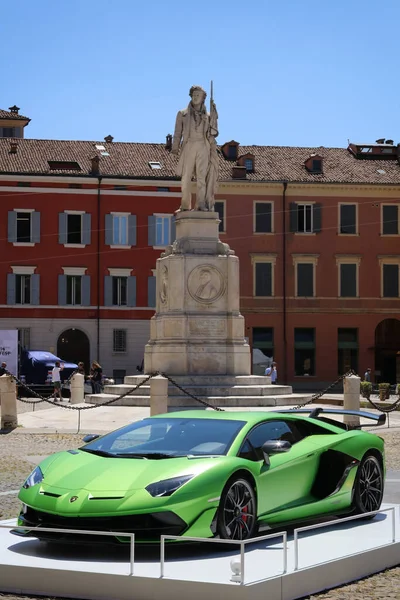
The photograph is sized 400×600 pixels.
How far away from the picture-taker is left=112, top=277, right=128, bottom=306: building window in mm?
55188

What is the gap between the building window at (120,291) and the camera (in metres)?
55.2

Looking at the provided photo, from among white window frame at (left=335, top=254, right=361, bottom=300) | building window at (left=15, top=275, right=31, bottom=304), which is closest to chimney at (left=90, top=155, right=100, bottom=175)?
building window at (left=15, top=275, right=31, bottom=304)

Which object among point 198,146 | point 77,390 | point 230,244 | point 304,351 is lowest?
point 77,390

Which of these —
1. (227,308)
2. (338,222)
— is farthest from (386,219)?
(227,308)

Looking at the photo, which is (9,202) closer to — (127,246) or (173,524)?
(127,246)

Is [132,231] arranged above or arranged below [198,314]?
above

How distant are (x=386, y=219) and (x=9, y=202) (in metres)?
19.1

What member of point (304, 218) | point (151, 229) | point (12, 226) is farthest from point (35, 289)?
point (304, 218)

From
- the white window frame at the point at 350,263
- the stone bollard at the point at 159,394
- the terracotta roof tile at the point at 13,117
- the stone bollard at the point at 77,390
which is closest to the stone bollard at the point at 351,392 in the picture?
the stone bollard at the point at 159,394

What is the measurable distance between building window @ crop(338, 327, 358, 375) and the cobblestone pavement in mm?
33585

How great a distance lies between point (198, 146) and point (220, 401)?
7334 millimetres

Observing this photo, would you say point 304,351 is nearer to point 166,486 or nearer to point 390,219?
point 390,219

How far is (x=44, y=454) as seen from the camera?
17.9 m

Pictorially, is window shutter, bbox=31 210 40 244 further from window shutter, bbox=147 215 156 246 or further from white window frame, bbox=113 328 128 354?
white window frame, bbox=113 328 128 354
